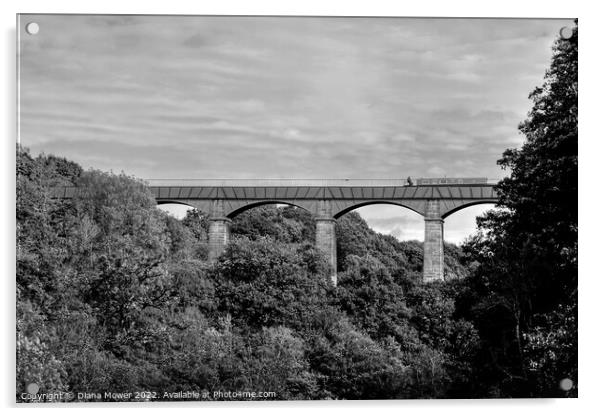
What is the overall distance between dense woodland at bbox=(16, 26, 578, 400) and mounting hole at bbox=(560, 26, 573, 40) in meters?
0.15

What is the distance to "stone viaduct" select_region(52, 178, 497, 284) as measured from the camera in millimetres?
21062

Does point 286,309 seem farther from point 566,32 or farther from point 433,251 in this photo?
point 566,32

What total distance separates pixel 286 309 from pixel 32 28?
515 inches

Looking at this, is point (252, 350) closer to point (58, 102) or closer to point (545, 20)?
point (58, 102)

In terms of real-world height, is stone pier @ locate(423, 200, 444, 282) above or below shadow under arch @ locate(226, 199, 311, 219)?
below

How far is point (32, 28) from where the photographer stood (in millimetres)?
14547

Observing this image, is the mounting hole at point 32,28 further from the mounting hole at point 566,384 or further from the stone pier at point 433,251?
the stone pier at point 433,251

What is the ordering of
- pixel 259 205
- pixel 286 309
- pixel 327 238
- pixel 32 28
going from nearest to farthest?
pixel 32 28
pixel 286 309
pixel 259 205
pixel 327 238

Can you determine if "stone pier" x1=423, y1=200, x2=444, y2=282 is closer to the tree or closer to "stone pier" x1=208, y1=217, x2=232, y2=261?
"stone pier" x1=208, y1=217, x2=232, y2=261

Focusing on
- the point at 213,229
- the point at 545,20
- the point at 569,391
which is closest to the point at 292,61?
the point at 545,20

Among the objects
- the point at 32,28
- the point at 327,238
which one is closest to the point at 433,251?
the point at 327,238

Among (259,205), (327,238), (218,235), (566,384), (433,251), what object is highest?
(259,205)

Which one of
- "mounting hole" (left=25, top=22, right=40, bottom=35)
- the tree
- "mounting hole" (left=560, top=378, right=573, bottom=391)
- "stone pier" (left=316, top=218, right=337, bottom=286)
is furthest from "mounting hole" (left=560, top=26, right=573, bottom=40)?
"stone pier" (left=316, top=218, right=337, bottom=286)

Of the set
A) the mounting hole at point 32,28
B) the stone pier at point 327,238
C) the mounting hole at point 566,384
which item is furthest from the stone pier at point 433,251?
the mounting hole at point 32,28
